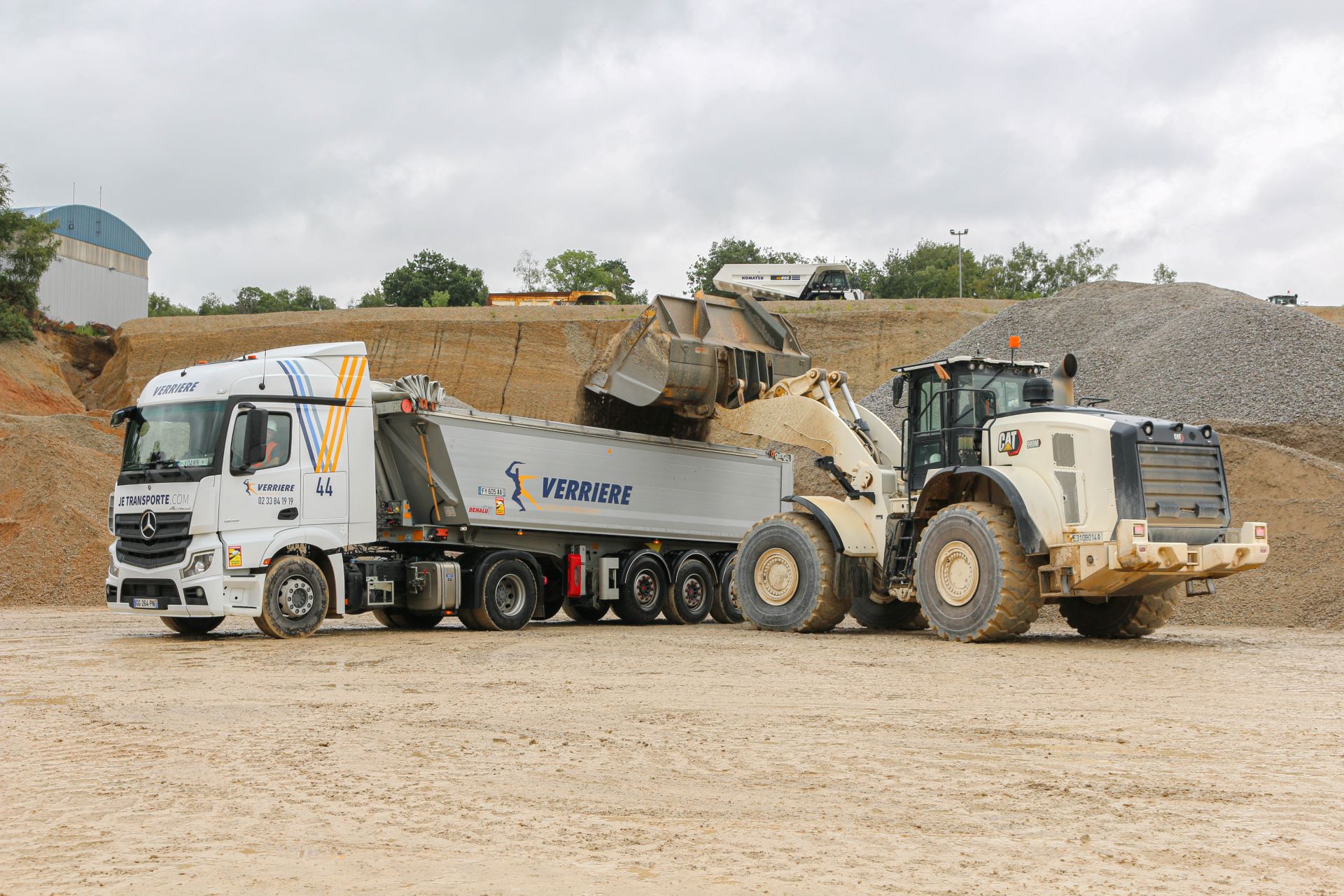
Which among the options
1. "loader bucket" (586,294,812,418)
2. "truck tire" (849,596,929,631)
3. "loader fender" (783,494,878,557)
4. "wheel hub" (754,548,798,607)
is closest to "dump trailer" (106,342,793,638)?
"loader bucket" (586,294,812,418)

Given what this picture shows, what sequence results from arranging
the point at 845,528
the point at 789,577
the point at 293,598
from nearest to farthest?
the point at 293,598 → the point at 845,528 → the point at 789,577

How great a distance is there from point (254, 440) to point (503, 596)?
417 cm

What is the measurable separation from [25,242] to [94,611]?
30294mm

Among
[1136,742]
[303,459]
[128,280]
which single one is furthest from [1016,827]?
[128,280]

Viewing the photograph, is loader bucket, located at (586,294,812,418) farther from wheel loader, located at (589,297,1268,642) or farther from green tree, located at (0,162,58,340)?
green tree, located at (0,162,58,340)

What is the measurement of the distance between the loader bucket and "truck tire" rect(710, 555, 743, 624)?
10.3ft

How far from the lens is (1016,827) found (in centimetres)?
536

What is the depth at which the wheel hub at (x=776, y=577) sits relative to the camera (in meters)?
15.8

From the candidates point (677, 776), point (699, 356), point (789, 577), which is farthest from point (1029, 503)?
point (677, 776)

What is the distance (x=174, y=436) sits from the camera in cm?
1431

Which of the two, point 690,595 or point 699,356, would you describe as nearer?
point 699,356

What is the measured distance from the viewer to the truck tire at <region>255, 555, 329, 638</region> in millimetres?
14195

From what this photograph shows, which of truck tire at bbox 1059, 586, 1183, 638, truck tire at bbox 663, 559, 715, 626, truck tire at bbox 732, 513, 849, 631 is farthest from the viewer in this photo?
truck tire at bbox 663, 559, 715, 626

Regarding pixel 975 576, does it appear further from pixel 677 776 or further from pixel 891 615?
pixel 677 776
